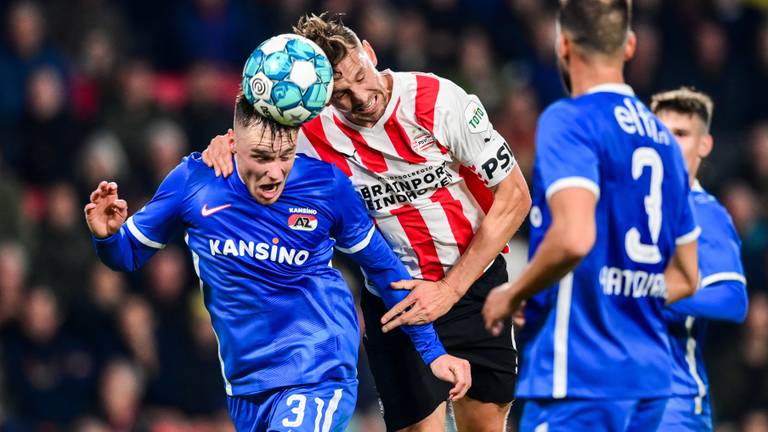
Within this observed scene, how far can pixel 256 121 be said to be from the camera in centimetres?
544

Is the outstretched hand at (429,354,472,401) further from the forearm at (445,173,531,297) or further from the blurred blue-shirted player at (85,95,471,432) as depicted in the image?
the forearm at (445,173,531,297)

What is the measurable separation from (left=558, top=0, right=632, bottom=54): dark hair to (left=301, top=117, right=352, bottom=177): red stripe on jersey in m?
1.80

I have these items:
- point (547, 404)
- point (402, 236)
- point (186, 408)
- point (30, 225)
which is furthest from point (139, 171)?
point (547, 404)

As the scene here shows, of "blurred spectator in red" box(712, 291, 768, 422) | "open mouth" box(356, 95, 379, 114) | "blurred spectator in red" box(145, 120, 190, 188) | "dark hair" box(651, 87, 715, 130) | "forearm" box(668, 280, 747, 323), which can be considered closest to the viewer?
"forearm" box(668, 280, 747, 323)


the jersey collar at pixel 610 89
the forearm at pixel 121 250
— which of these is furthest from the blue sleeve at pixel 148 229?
the jersey collar at pixel 610 89

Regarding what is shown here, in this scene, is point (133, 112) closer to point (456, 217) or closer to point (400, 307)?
point (456, 217)

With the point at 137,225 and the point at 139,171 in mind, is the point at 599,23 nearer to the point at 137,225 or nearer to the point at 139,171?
the point at 137,225

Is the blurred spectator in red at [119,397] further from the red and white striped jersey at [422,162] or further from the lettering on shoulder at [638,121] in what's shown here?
the lettering on shoulder at [638,121]

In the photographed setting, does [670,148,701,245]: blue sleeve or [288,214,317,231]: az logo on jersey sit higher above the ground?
[670,148,701,245]: blue sleeve

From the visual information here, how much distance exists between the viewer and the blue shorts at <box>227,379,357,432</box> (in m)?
5.41

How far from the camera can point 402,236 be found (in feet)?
20.2

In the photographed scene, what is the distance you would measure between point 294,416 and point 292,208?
92 centimetres

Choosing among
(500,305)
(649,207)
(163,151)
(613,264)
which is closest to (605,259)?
(613,264)

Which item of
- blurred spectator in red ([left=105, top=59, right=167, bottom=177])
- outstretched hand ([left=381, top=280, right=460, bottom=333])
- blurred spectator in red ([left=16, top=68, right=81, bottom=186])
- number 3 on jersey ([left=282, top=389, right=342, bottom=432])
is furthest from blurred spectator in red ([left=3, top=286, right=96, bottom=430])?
number 3 on jersey ([left=282, top=389, right=342, bottom=432])
